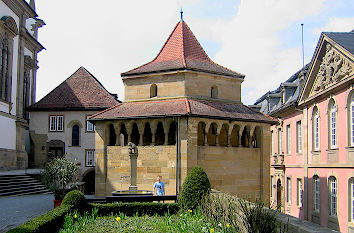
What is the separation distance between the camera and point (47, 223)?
38.7ft

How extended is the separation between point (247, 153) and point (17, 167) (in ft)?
60.5

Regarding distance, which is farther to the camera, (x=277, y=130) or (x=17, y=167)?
(x=277, y=130)

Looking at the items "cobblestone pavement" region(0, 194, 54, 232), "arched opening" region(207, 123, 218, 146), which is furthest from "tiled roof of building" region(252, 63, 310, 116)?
"cobblestone pavement" region(0, 194, 54, 232)

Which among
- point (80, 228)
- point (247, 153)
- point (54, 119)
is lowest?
point (80, 228)

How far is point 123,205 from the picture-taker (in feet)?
53.7

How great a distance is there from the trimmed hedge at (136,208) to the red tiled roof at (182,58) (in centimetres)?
878

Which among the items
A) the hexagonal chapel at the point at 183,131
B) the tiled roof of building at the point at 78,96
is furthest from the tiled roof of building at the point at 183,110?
the tiled roof of building at the point at 78,96

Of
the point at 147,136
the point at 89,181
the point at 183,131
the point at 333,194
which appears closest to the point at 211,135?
the point at 183,131

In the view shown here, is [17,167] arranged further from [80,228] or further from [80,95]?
[80,228]

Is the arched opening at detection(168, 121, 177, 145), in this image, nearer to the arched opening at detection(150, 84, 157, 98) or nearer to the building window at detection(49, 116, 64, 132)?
the arched opening at detection(150, 84, 157, 98)

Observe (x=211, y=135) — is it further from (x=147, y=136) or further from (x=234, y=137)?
(x=147, y=136)

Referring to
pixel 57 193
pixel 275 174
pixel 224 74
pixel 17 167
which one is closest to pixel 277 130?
pixel 275 174

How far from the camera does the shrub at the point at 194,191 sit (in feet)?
52.7

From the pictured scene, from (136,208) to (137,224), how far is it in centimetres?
254
